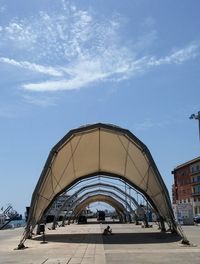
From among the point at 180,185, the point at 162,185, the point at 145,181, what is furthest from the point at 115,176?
the point at 180,185

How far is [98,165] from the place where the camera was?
47.7 meters

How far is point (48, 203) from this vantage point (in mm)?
44062

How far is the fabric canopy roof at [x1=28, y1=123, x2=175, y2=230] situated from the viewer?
33.5 m

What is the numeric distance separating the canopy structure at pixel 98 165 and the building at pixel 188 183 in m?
63.0

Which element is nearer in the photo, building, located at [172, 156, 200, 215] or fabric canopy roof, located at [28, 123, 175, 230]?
fabric canopy roof, located at [28, 123, 175, 230]

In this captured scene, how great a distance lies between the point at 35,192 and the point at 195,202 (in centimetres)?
8645

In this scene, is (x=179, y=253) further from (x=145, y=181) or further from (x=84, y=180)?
(x=84, y=180)

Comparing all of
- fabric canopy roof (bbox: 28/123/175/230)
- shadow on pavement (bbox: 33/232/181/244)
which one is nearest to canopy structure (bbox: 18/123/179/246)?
fabric canopy roof (bbox: 28/123/175/230)

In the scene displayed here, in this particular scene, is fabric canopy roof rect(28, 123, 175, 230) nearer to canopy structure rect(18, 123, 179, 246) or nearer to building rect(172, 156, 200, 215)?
canopy structure rect(18, 123, 179, 246)

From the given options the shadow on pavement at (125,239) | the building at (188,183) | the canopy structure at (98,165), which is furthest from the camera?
the building at (188,183)

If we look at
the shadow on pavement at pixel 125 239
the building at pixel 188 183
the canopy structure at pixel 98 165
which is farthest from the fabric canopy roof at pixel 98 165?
the building at pixel 188 183

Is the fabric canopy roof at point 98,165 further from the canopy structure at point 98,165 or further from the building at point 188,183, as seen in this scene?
the building at point 188,183

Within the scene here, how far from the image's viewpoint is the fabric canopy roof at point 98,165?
33.5 meters

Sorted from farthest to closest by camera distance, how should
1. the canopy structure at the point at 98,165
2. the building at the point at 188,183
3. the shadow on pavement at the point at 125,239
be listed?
the building at the point at 188,183
the canopy structure at the point at 98,165
the shadow on pavement at the point at 125,239
